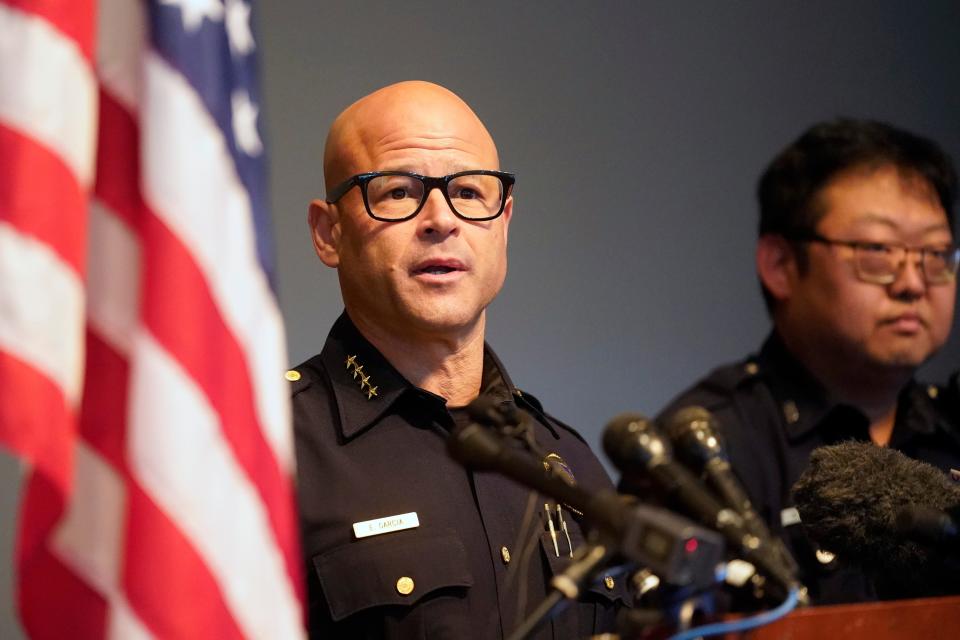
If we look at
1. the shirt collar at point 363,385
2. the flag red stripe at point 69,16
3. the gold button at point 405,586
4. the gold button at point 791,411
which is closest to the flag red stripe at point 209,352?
the flag red stripe at point 69,16

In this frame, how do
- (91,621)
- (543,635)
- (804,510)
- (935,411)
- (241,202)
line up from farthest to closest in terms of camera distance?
(935,411), (543,635), (804,510), (241,202), (91,621)

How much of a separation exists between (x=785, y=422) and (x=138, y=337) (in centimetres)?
173

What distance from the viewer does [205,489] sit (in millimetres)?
1402

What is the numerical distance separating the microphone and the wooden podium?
0.15m

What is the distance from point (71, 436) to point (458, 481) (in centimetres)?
86

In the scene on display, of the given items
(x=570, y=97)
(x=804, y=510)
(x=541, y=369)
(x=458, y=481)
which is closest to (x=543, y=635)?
(x=458, y=481)

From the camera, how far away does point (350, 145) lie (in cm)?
231

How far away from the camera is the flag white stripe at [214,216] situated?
1453 millimetres

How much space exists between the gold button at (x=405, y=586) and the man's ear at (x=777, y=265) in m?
1.24

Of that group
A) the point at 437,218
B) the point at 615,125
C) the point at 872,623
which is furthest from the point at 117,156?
the point at 615,125

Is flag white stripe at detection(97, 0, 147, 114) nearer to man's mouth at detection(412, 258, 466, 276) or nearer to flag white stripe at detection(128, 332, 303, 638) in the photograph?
flag white stripe at detection(128, 332, 303, 638)

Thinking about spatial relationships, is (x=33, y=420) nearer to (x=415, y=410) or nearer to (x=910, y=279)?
(x=415, y=410)

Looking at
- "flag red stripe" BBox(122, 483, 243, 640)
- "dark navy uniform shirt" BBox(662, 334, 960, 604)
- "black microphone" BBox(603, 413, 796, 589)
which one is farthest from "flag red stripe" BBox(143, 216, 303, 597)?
"dark navy uniform shirt" BBox(662, 334, 960, 604)

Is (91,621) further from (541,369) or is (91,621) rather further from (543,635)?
(541,369)
